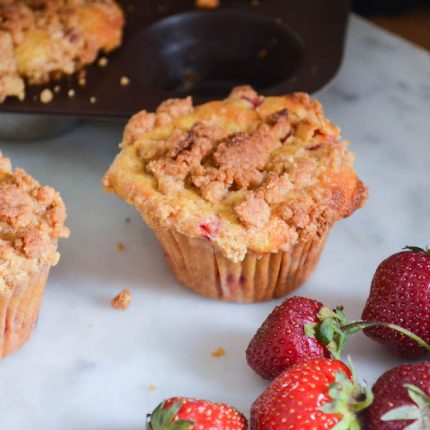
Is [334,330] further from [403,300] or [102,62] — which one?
[102,62]

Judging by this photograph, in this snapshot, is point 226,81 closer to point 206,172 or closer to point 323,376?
point 206,172

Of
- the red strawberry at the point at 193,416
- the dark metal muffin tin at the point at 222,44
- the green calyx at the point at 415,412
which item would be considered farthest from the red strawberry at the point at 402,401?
the dark metal muffin tin at the point at 222,44

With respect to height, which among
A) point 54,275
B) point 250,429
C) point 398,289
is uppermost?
point 398,289

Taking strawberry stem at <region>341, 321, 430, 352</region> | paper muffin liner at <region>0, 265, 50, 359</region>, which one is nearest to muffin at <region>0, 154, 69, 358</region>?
paper muffin liner at <region>0, 265, 50, 359</region>

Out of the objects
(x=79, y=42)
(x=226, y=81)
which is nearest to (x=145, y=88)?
(x=79, y=42)

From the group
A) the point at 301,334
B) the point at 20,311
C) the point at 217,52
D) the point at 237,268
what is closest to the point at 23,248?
the point at 20,311
